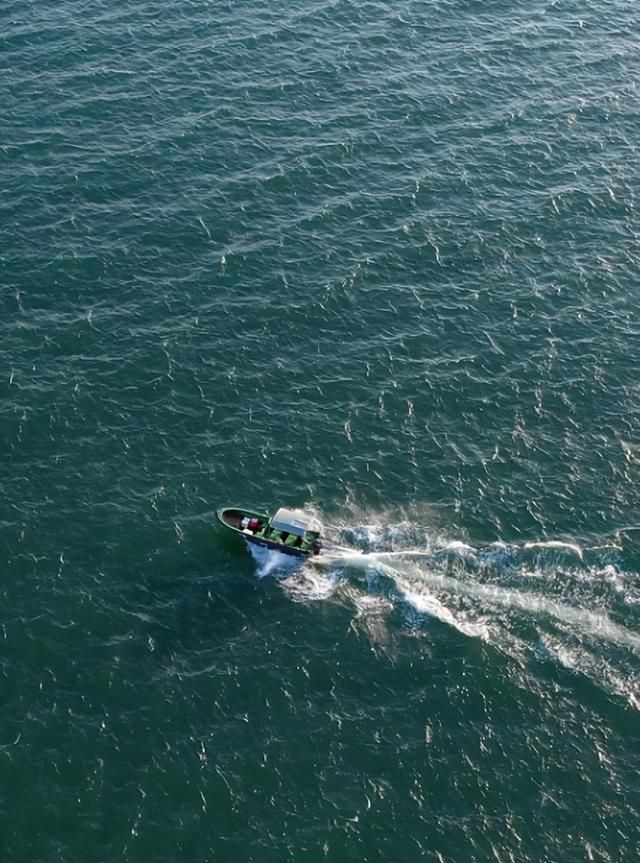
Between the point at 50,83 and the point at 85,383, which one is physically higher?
the point at 50,83

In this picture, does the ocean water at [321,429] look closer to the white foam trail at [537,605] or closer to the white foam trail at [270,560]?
the white foam trail at [537,605]

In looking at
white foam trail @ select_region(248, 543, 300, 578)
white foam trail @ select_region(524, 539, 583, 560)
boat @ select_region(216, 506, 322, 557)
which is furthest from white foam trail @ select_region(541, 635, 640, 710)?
white foam trail @ select_region(248, 543, 300, 578)

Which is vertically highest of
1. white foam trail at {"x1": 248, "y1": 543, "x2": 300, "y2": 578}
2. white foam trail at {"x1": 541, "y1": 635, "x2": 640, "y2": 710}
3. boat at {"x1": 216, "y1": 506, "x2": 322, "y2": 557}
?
boat at {"x1": 216, "y1": 506, "x2": 322, "y2": 557}

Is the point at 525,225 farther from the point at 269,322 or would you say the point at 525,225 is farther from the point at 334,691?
the point at 334,691

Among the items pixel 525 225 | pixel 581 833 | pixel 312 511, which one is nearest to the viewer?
pixel 581 833

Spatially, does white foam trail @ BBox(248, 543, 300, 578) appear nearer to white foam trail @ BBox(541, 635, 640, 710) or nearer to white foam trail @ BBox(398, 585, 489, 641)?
white foam trail @ BBox(398, 585, 489, 641)

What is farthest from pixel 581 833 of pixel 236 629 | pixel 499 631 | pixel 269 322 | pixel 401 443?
pixel 269 322

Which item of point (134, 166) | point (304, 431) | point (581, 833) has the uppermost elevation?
point (134, 166)
